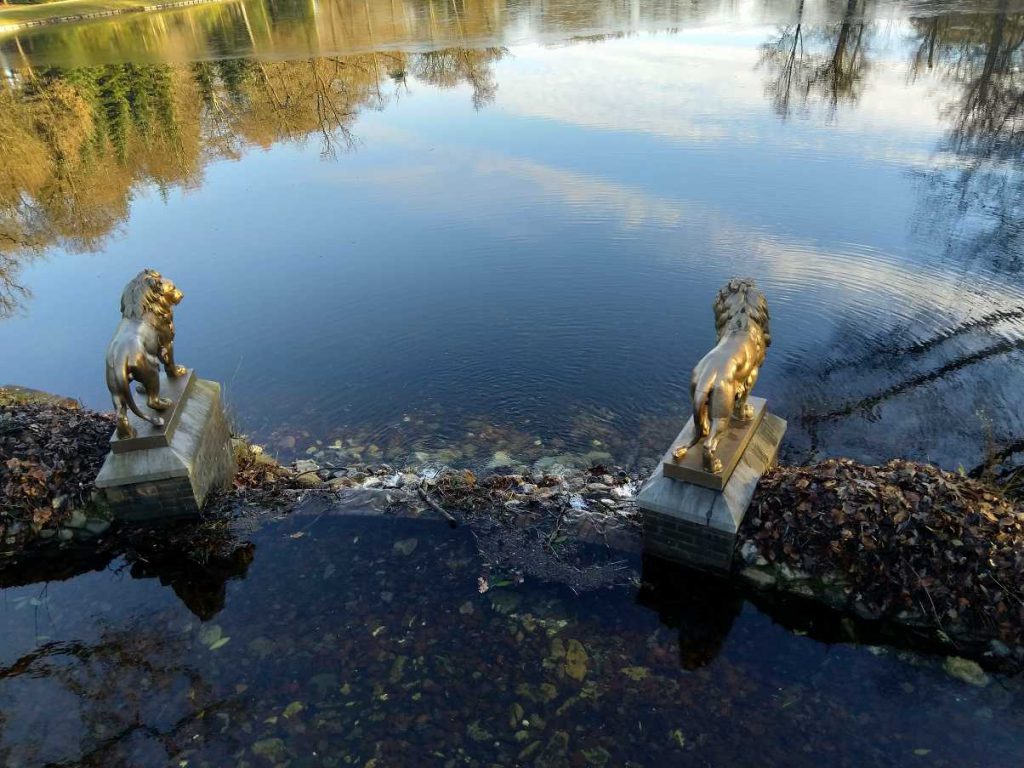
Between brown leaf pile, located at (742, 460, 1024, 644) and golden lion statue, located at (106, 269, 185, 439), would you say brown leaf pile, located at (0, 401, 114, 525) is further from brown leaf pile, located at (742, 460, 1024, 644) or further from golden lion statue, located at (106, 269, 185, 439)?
brown leaf pile, located at (742, 460, 1024, 644)

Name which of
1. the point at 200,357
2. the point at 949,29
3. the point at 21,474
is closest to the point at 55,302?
the point at 200,357

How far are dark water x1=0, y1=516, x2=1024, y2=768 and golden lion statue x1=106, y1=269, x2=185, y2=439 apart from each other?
203 centimetres

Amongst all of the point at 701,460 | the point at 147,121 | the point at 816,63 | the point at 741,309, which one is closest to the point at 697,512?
the point at 701,460

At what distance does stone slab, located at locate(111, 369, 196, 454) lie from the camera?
8570mm

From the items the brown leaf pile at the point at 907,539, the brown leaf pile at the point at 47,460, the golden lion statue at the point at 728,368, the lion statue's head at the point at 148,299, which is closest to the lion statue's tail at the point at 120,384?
→ the lion statue's head at the point at 148,299

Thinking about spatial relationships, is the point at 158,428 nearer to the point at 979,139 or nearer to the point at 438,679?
the point at 438,679

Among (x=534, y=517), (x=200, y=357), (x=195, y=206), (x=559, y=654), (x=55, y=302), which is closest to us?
(x=559, y=654)

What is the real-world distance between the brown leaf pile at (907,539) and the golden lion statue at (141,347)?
7.11 meters

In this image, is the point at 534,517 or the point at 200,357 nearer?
the point at 534,517

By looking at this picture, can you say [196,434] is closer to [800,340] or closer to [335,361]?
[335,361]

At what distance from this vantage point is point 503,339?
1380 cm

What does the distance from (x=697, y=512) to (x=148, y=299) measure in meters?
6.99

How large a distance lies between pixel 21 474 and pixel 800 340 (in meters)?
12.2

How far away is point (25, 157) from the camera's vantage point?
26328mm
